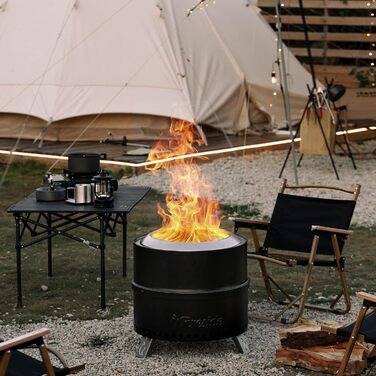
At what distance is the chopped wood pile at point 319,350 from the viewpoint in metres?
5.07

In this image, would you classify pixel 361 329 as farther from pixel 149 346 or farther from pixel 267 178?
pixel 267 178

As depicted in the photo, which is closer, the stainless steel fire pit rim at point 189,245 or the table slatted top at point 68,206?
the stainless steel fire pit rim at point 189,245

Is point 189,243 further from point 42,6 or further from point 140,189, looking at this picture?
point 42,6

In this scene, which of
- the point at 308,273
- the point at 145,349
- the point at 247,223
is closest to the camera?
the point at 145,349

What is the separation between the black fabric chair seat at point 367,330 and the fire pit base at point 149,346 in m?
0.71

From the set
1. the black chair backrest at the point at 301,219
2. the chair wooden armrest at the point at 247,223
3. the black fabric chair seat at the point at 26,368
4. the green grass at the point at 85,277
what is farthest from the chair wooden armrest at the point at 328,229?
the black fabric chair seat at the point at 26,368

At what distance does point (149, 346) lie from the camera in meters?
5.34

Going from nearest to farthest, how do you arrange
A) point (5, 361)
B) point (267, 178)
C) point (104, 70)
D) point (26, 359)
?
point (5, 361) < point (26, 359) < point (267, 178) < point (104, 70)

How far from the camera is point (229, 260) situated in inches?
205

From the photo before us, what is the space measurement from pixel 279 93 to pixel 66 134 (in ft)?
9.82

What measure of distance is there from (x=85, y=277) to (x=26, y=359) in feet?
Result: 8.69

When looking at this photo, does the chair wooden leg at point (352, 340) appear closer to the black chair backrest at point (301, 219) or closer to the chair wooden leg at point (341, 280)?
the chair wooden leg at point (341, 280)

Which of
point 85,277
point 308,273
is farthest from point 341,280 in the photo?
point 85,277

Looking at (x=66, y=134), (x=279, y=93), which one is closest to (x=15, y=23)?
(x=66, y=134)
